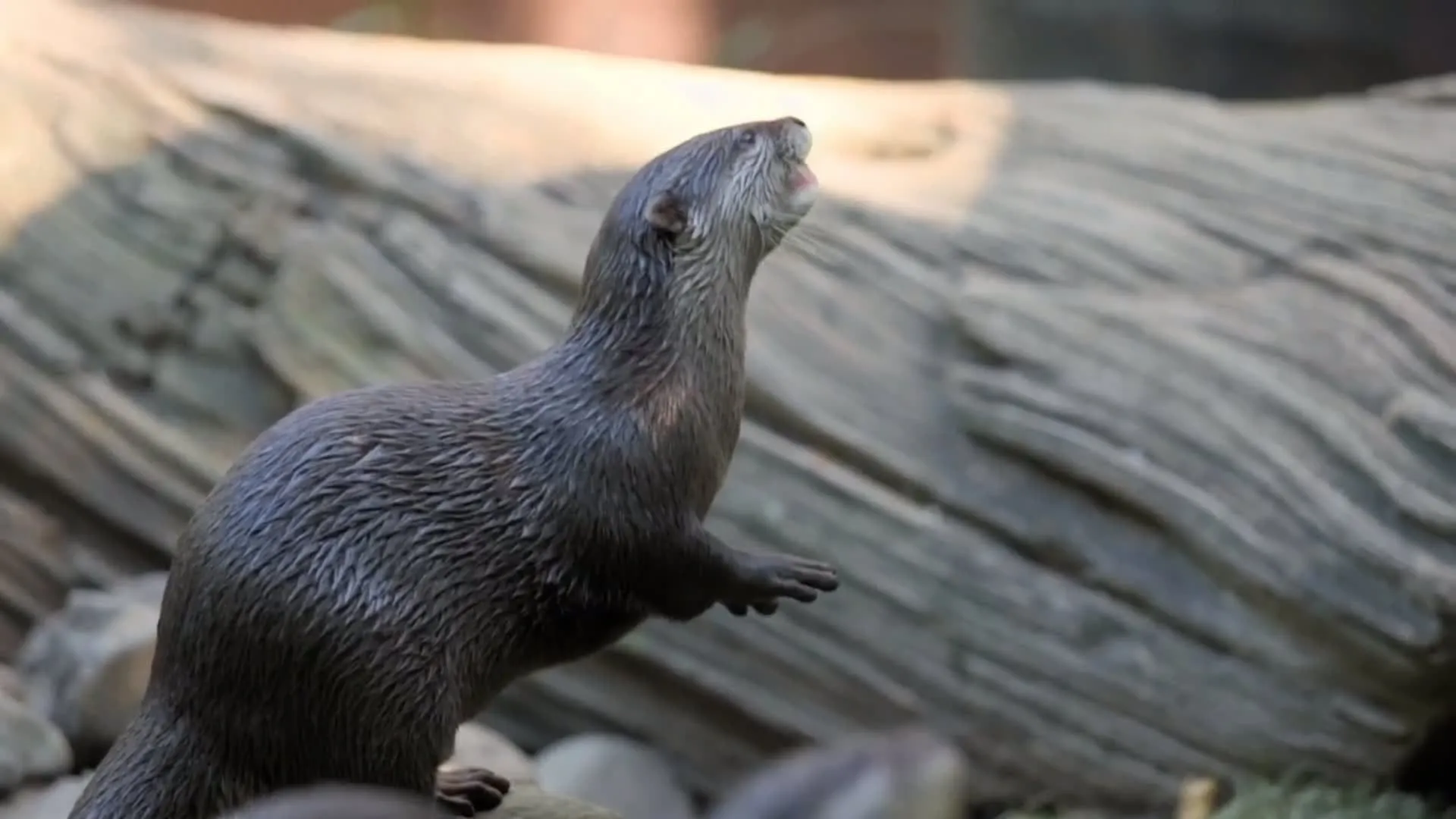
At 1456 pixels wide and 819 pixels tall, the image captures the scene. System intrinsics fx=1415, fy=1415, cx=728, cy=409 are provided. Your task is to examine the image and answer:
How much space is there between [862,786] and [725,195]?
2.38ft

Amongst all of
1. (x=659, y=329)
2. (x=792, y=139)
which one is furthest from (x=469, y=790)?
(x=792, y=139)

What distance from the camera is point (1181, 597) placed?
2.66 m

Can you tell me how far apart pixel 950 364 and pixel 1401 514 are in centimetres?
87

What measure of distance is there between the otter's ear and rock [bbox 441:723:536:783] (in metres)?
1.17

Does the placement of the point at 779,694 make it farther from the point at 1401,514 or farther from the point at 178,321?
the point at 178,321

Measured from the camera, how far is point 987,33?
4508mm

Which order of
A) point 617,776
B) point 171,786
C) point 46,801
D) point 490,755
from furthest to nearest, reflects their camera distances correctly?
point 617,776
point 490,755
point 46,801
point 171,786

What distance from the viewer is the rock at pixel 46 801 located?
213cm

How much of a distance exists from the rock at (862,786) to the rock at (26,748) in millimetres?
1715

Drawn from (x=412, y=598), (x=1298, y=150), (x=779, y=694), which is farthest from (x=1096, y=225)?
(x=412, y=598)

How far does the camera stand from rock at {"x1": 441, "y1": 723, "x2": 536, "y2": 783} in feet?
7.91

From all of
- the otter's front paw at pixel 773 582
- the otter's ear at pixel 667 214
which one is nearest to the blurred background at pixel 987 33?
the otter's ear at pixel 667 214

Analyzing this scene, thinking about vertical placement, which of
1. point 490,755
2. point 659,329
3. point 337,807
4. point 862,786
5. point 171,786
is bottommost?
point 490,755

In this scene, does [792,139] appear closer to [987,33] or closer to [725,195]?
[725,195]
